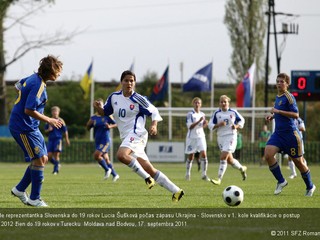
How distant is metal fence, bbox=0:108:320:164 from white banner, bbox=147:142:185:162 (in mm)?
432

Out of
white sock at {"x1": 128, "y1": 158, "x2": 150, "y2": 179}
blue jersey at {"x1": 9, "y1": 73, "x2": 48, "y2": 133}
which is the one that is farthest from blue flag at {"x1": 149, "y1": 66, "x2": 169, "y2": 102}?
blue jersey at {"x1": 9, "y1": 73, "x2": 48, "y2": 133}

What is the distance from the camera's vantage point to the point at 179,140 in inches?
1571

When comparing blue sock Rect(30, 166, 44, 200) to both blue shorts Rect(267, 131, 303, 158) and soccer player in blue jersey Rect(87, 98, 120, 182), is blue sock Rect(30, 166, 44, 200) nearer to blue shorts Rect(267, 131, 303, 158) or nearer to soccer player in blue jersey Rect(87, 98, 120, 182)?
blue shorts Rect(267, 131, 303, 158)

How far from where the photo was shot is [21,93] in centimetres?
1204

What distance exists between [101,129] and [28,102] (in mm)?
11919

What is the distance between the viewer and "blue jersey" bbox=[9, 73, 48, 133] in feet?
38.5

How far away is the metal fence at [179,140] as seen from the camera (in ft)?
129

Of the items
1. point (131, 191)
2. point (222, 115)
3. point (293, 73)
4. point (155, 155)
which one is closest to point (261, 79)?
point (155, 155)

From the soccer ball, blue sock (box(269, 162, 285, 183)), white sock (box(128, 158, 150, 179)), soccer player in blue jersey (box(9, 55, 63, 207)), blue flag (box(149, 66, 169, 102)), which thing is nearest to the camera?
soccer player in blue jersey (box(9, 55, 63, 207))
